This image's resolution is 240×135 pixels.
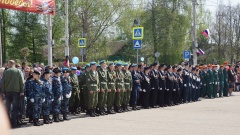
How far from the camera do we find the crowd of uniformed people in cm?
1009

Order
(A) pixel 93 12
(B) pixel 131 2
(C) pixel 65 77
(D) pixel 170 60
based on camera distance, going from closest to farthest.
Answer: (C) pixel 65 77
(A) pixel 93 12
(B) pixel 131 2
(D) pixel 170 60

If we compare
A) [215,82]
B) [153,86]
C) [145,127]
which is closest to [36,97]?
[145,127]

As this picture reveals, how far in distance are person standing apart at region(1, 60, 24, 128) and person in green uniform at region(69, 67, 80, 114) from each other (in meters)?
2.27

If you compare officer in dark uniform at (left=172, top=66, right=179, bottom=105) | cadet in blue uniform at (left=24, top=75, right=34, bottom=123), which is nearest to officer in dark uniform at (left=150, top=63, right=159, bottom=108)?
officer in dark uniform at (left=172, top=66, right=179, bottom=105)

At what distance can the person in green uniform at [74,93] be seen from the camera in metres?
11.7

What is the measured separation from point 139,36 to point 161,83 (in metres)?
2.37

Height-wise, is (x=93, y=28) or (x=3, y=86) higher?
(x=93, y=28)

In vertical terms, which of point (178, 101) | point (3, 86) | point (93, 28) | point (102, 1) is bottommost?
point (178, 101)

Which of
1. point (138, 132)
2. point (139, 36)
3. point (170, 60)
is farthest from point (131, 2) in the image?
point (138, 132)

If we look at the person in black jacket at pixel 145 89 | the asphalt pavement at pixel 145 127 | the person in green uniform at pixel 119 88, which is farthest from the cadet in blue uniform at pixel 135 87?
the asphalt pavement at pixel 145 127

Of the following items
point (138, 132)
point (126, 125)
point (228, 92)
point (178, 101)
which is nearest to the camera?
point (138, 132)

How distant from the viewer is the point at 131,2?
38750mm

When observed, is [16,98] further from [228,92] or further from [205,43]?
[205,43]

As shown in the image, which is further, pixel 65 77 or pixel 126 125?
pixel 65 77
